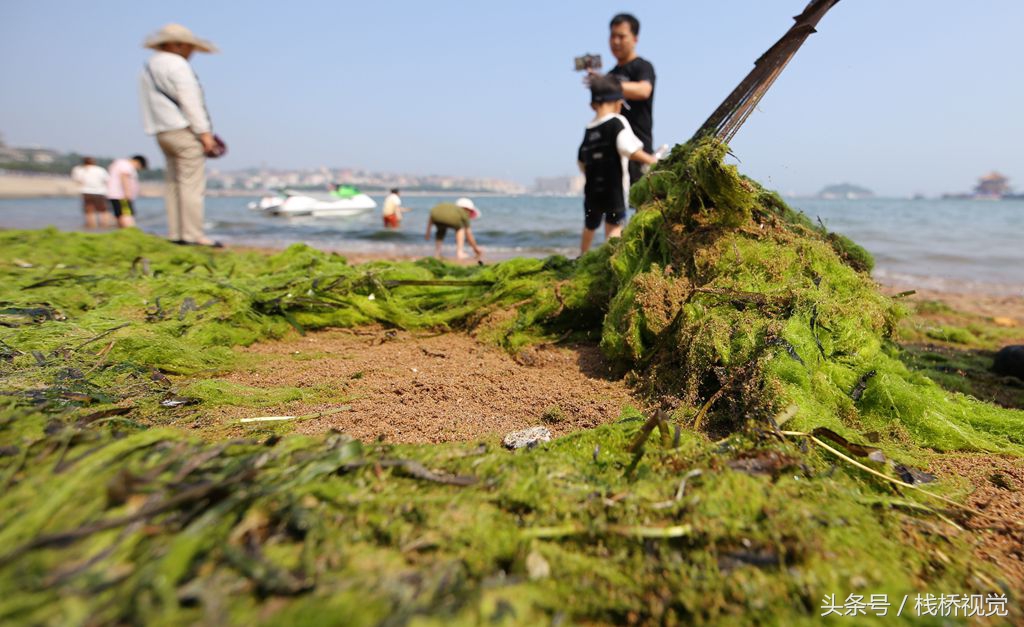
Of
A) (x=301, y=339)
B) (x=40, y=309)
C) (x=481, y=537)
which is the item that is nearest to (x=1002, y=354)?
(x=481, y=537)

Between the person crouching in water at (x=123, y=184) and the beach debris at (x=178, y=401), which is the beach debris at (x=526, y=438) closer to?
the beach debris at (x=178, y=401)

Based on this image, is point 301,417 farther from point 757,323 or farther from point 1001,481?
point 1001,481

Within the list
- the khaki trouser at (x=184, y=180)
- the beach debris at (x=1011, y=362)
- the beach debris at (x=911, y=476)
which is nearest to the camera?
the beach debris at (x=911, y=476)

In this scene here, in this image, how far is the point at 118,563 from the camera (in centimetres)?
92

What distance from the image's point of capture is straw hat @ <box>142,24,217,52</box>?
6066 mm

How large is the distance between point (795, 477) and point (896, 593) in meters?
0.34

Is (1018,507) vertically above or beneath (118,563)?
beneath

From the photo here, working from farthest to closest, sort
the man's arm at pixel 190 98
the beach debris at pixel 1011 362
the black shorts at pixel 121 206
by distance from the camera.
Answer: the black shorts at pixel 121 206
the man's arm at pixel 190 98
the beach debris at pixel 1011 362

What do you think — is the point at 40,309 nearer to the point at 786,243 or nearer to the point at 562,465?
the point at 562,465

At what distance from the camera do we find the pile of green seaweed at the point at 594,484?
0.93 meters

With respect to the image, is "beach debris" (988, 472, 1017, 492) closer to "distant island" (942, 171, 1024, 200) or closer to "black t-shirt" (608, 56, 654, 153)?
"black t-shirt" (608, 56, 654, 153)

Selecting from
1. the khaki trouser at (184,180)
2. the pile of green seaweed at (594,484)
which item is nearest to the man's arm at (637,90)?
the pile of green seaweed at (594,484)

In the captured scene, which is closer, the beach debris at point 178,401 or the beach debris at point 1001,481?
the beach debris at point 1001,481

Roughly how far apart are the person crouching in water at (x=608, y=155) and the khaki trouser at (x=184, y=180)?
4767 millimetres
